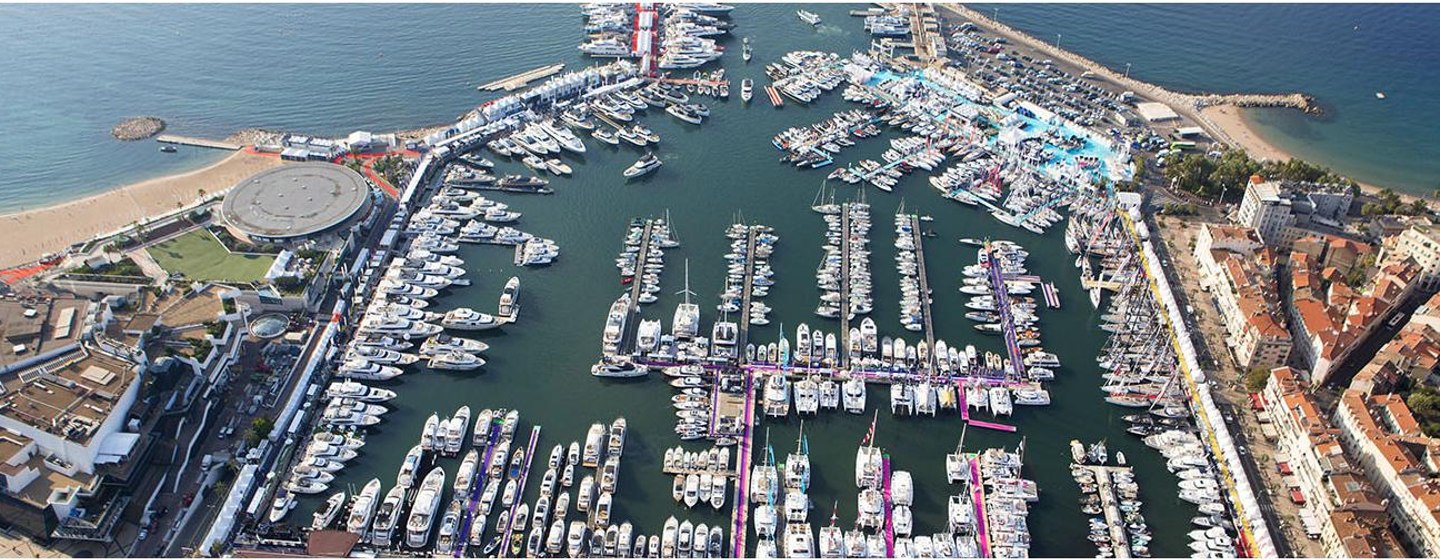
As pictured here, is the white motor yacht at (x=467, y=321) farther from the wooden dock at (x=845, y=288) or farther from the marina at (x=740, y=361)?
the wooden dock at (x=845, y=288)

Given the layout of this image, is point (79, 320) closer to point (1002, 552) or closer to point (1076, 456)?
point (1002, 552)

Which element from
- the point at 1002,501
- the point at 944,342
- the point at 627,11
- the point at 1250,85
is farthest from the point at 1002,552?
the point at 627,11

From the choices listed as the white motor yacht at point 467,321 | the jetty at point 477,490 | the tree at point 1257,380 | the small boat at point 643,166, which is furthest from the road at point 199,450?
the tree at point 1257,380

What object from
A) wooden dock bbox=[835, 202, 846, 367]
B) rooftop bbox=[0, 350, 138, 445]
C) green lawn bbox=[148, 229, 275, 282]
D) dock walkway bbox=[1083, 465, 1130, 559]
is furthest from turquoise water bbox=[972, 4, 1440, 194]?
rooftop bbox=[0, 350, 138, 445]

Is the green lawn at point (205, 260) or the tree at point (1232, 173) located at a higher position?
the tree at point (1232, 173)

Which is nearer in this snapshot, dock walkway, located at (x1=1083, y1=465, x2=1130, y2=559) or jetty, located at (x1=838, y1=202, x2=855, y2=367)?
dock walkway, located at (x1=1083, y1=465, x2=1130, y2=559)

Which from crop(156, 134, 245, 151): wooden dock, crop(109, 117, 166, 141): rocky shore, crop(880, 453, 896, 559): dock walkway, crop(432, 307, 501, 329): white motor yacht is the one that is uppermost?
crop(109, 117, 166, 141): rocky shore

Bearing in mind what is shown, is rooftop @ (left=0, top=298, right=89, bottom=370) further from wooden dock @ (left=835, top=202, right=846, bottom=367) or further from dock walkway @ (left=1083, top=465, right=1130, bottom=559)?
dock walkway @ (left=1083, top=465, right=1130, bottom=559)

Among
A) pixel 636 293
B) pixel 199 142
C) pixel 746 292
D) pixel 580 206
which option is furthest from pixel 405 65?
pixel 746 292
